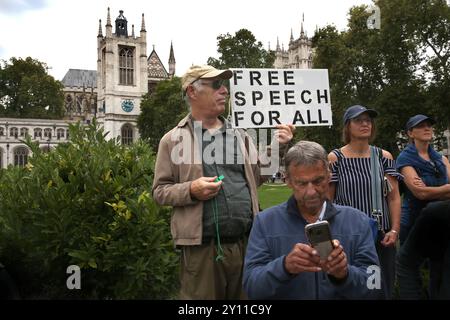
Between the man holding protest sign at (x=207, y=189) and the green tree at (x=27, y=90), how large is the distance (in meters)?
64.9

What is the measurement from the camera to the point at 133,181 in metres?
4.92

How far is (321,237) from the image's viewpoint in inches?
74.6

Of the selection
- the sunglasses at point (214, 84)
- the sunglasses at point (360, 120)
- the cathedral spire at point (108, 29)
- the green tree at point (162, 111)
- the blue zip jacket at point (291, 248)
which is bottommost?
the blue zip jacket at point (291, 248)

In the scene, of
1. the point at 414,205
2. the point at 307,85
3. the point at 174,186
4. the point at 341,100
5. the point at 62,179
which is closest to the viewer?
the point at 174,186

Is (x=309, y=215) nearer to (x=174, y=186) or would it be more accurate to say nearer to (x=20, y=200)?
(x=174, y=186)

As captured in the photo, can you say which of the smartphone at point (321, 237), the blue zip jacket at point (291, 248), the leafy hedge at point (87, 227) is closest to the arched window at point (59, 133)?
the leafy hedge at point (87, 227)

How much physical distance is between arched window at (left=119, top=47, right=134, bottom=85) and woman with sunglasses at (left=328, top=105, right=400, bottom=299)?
63829 millimetres

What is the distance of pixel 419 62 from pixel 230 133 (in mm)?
24953

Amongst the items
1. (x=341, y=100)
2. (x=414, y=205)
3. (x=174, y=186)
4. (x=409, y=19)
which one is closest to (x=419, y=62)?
(x=409, y=19)

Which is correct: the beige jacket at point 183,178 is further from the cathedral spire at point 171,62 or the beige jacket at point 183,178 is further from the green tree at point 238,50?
the cathedral spire at point 171,62

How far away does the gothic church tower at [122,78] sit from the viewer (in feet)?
209

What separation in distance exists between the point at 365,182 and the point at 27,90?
218ft

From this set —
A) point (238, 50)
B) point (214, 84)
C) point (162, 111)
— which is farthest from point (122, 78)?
point (214, 84)

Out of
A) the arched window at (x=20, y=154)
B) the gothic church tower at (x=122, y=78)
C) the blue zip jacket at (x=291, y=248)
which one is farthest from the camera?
the arched window at (x=20, y=154)
